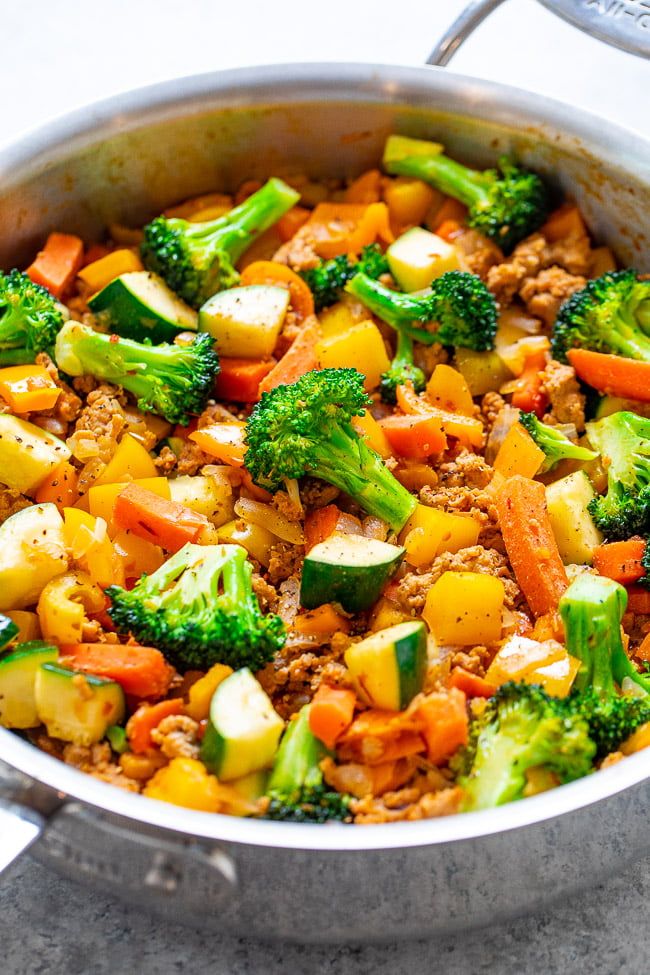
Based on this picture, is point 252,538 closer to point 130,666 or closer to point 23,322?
point 130,666

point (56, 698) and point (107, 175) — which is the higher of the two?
point (107, 175)

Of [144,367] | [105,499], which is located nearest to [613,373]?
[144,367]

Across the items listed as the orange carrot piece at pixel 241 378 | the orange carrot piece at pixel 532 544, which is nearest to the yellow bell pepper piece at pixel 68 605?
the orange carrot piece at pixel 241 378

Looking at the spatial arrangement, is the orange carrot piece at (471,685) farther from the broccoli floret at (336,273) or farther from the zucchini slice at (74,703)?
the broccoli floret at (336,273)

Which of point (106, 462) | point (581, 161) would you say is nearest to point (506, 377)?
point (581, 161)

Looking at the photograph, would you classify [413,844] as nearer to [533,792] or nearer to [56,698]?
[533,792]

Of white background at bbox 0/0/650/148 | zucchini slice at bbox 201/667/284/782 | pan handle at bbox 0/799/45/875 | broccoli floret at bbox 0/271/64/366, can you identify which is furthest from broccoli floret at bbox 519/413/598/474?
white background at bbox 0/0/650/148
